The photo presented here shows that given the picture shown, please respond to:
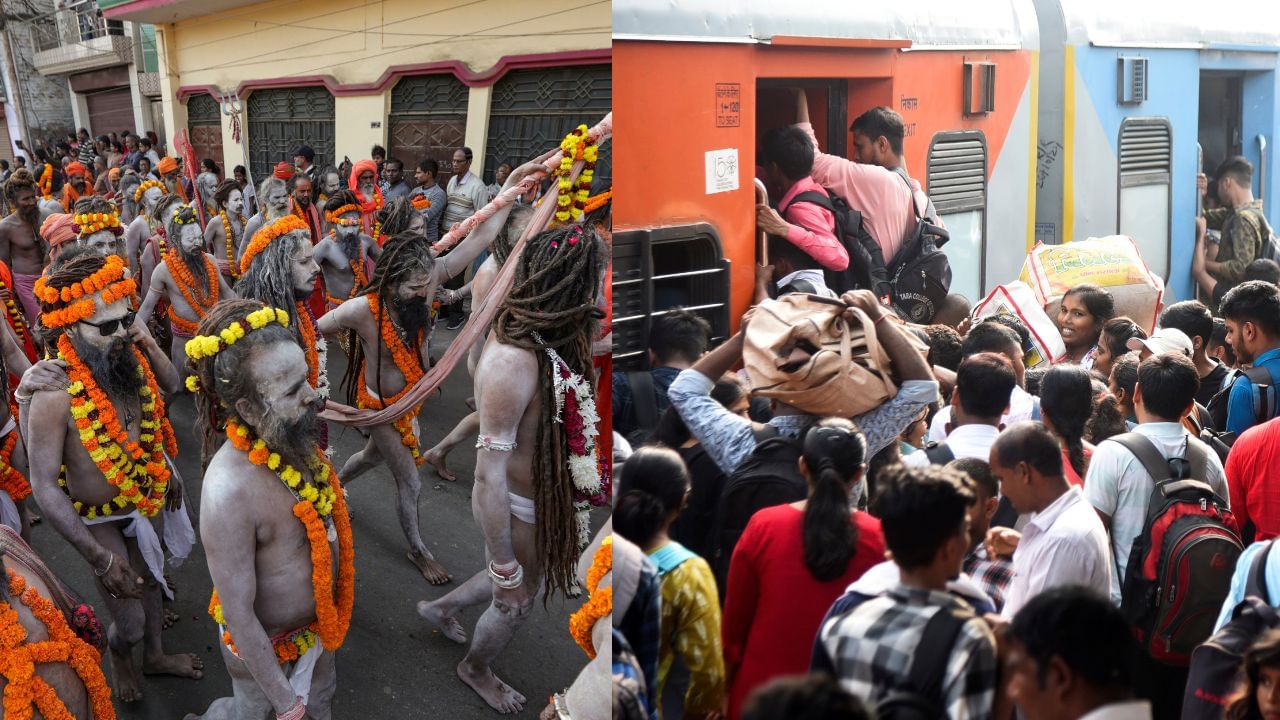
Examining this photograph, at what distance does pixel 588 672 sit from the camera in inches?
74.1

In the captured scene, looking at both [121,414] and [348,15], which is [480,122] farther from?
[121,414]

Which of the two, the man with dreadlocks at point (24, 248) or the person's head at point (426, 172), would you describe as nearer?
the person's head at point (426, 172)

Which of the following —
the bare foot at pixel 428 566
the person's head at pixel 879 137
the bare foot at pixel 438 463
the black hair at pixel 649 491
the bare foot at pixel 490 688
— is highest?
the person's head at pixel 879 137

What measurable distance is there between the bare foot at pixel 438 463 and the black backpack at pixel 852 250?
116 inches

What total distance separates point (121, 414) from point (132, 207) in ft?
2.92

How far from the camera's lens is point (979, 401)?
1084mm

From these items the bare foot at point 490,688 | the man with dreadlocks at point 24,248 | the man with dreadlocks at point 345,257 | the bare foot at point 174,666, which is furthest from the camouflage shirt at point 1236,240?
the man with dreadlocks at point 24,248

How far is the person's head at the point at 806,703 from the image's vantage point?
687 millimetres

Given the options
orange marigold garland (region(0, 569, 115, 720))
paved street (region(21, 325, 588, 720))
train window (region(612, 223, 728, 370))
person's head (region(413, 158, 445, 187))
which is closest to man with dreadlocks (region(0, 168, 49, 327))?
paved street (region(21, 325, 588, 720))

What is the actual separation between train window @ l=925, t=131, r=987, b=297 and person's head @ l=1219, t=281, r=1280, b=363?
1.50 feet

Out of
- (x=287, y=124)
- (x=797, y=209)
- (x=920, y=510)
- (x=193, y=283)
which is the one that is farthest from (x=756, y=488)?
(x=193, y=283)

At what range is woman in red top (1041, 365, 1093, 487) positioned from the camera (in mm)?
1154

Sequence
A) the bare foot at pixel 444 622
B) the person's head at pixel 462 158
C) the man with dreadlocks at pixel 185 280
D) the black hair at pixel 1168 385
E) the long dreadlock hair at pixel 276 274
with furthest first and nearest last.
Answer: the man with dreadlocks at pixel 185 280, the long dreadlock hair at pixel 276 274, the bare foot at pixel 444 622, the person's head at pixel 462 158, the black hair at pixel 1168 385

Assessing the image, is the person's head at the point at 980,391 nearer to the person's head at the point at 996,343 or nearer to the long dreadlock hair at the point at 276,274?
the person's head at the point at 996,343
